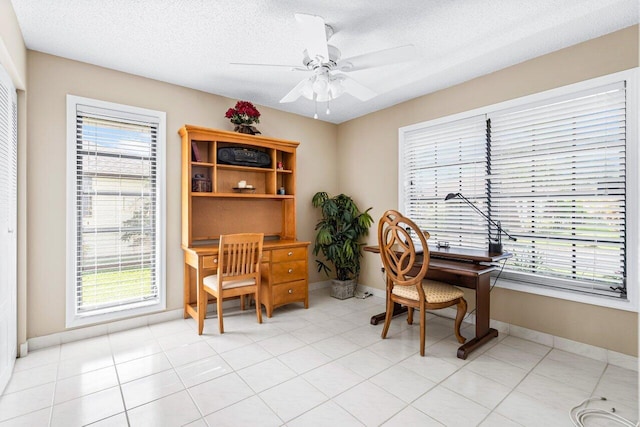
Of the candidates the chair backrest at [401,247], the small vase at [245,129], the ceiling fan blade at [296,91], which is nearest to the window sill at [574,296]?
the chair backrest at [401,247]

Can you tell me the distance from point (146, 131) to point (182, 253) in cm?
134

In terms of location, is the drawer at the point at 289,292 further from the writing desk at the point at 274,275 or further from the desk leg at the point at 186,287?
the desk leg at the point at 186,287

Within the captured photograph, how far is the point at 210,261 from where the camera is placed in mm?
3125

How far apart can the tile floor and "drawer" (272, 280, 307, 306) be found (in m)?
0.52

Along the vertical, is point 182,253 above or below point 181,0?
below

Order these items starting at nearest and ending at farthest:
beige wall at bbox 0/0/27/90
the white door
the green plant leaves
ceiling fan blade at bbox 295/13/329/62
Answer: ceiling fan blade at bbox 295/13/329/62
beige wall at bbox 0/0/27/90
the white door
the green plant leaves

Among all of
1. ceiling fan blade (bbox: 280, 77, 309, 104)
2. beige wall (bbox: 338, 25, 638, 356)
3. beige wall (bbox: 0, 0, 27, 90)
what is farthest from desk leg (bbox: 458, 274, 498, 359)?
beige wall (bbox: 0, 0, 27, 90)

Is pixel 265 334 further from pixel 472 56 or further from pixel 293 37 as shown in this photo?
pixel 472 56

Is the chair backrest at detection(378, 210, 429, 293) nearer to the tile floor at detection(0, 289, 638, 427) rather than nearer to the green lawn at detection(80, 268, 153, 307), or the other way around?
the tile floor at detection(0, 289, 638, 427)

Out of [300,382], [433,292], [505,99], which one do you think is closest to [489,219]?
[433,292]

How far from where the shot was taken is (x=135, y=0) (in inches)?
79.6

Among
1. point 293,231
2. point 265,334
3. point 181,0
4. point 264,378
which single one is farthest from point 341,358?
point 181,0

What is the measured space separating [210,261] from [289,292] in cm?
99

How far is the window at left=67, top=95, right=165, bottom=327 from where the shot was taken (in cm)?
284
